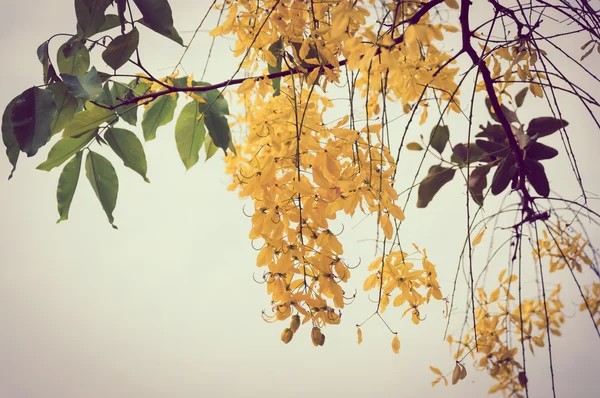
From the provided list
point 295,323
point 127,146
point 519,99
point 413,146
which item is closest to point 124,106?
point 127,146

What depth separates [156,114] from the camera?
59 cm

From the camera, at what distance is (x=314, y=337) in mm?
412

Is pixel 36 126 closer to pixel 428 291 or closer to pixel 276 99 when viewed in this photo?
pixel 276 99

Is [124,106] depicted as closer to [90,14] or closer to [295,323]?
[90,14]

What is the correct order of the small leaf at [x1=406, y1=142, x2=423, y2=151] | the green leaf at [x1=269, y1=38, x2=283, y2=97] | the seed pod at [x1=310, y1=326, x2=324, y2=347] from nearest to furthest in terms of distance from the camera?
1. the seed pod at [x1=310, y1=326, x2=324, y2=347]
2. the green leaf at [x1=269, y1=38, x2=283, y2=97]
3. the small leaf at [x1=406, y1=142, x2=423, y2=151]

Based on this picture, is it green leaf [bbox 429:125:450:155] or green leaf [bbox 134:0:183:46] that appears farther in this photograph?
green leaf [bbox 429:125:450:155]

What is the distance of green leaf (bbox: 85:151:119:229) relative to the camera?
20.8 inches

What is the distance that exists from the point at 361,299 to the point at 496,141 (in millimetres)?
527

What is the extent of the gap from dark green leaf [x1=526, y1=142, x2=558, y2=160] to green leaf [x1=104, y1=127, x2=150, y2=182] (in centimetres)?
41

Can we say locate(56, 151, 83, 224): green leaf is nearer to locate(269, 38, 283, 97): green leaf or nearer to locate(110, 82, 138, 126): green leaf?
locate(110, 82, 138, 126): green leaf

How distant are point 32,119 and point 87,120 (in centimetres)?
5

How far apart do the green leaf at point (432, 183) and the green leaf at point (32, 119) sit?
418mm

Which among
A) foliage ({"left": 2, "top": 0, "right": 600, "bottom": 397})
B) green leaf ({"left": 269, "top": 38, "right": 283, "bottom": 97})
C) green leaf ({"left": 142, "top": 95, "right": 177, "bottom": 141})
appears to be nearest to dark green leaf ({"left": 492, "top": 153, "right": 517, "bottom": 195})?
foliage ({"left": 2, "top": 0, "right": 600, "bottom": 397})

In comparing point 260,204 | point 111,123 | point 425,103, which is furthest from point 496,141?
point 111,123
